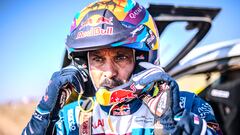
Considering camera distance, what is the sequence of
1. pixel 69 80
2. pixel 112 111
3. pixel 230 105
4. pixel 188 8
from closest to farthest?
1. pixel 69 80
2. pixel 112 111
3. pixel 188 8
4. pixel 230 105

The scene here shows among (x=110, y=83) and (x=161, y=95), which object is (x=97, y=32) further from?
(x=161, y=95)

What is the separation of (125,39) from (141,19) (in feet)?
0.88

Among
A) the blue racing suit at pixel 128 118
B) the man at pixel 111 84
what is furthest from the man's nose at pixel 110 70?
the blue racing suit at pixel 128 118

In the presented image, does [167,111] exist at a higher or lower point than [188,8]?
lower

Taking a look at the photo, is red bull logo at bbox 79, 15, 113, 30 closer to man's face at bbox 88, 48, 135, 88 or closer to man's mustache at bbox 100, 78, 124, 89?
man's face at bbox 88, 48, 135, 88

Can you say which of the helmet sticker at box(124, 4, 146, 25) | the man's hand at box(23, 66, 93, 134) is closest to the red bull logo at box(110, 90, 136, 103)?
the man's hand at box(23, 66, 93, 134)

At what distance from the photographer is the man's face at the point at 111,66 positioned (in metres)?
2.54

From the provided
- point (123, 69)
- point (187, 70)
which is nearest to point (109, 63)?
point (123, 69)

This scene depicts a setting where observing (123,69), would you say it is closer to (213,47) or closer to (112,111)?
(112,111)

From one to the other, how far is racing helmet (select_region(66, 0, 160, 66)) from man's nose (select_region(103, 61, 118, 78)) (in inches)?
4.7

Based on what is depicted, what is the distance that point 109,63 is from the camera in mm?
2578

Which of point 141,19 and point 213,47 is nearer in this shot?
point 141,19

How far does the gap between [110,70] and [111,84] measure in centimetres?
9

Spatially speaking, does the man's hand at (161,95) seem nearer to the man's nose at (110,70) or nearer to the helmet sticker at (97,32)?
the man's nose at (110,70)
